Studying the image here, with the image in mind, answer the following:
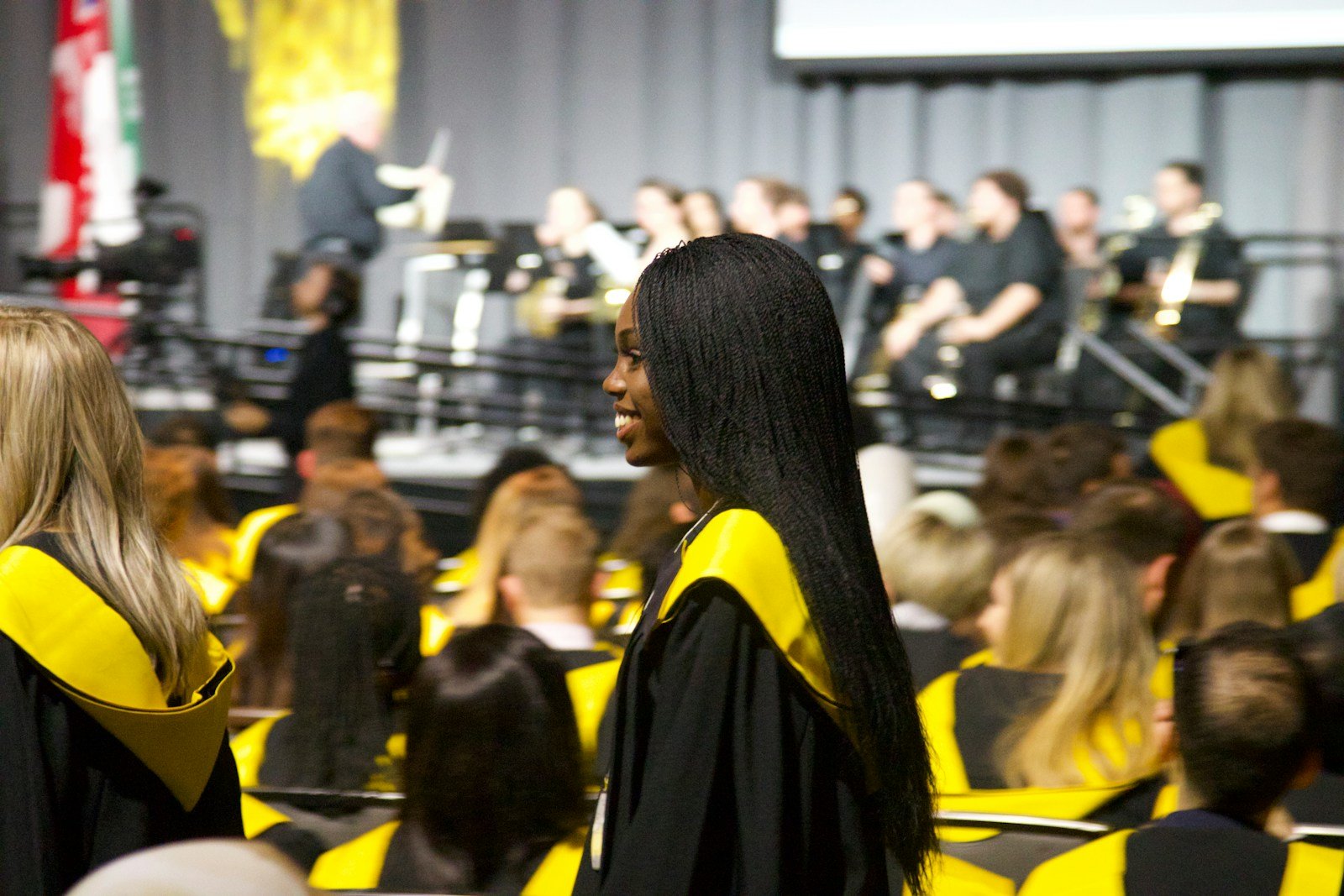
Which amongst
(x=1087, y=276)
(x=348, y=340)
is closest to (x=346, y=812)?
(x=348, y=340)

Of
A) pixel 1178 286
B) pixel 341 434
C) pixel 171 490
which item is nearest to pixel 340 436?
pixel 341 434

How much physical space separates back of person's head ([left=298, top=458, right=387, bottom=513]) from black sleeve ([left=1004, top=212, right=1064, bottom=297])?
12.5 ft

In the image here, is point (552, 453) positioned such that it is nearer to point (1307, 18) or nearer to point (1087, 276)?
point (1087, 276)

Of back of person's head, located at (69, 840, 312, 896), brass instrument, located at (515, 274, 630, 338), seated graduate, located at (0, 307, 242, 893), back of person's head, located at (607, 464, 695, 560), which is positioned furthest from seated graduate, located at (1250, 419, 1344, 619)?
brass instrument, located at (515, 274, 630, 338)

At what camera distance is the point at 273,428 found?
6031 millimetres

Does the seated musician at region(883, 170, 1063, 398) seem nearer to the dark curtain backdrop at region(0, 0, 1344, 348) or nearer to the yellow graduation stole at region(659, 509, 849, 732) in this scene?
the dark curtain backdrop at region(0, 0, 1344, 348)

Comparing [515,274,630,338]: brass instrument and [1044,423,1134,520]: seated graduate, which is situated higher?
[515,274,630,338]: brass instrument

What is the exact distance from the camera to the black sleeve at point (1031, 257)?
6.94 meters

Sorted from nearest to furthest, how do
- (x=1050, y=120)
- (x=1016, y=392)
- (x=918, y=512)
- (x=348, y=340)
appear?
(x=918, y=512) → (x=348, y=340) → (x=1016, y=392) → (x=1050, y=120)

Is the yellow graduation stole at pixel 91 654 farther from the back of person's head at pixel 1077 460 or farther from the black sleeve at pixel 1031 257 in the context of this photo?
the black sleeve at pixel 1031 257

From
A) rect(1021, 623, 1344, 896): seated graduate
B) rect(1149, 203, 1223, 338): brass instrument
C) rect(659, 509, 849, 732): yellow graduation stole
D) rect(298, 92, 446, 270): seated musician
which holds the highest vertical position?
rect(298, 92, 446, 270): seated musician

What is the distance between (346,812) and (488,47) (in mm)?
10565

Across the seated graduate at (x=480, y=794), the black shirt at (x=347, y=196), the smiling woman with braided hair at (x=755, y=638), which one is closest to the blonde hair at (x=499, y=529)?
the seated graduate at (x=480, y=794)

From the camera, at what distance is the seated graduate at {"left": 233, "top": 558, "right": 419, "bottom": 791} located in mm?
2443
